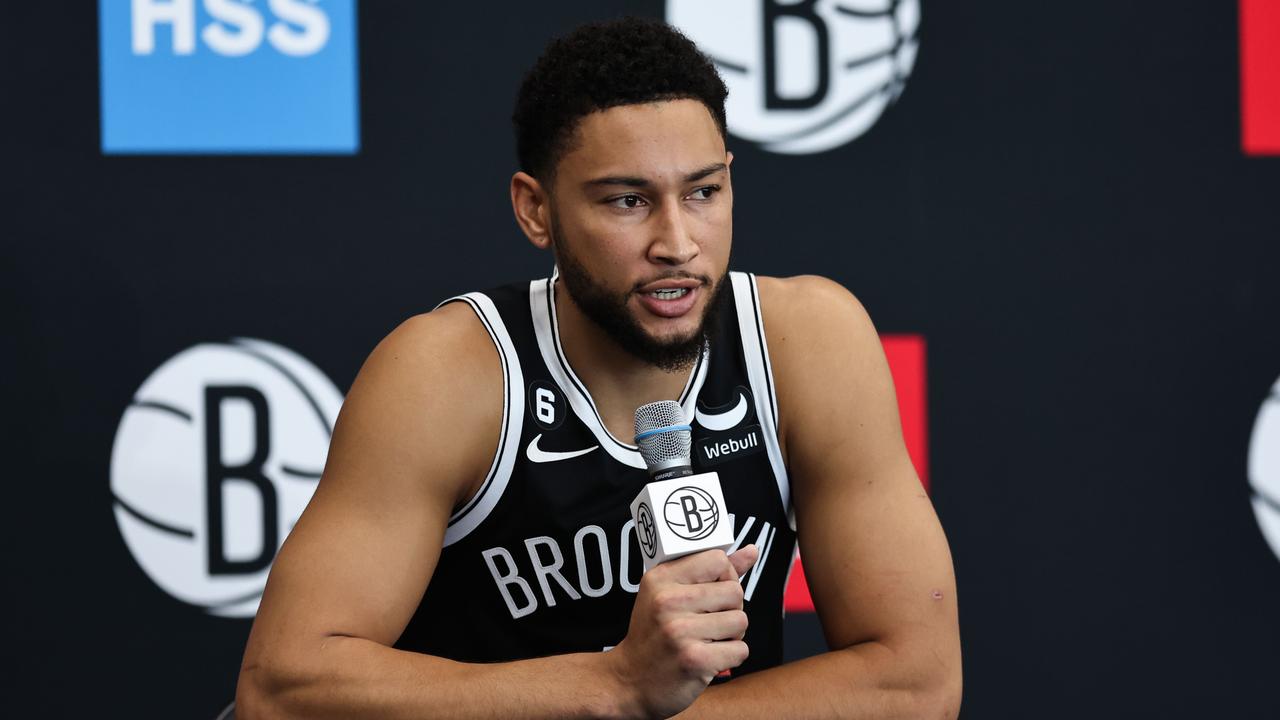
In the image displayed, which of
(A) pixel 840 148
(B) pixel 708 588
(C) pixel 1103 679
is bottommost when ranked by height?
(C) pixel 1103 679

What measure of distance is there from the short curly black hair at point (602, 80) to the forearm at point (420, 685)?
0.48 meters

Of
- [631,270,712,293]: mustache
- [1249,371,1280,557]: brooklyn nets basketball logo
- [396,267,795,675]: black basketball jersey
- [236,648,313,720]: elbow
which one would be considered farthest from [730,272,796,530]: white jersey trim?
[1249,371,1280,557]: brooklyn nets basketball logo

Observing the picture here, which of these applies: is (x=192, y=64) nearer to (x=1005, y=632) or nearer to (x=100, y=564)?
(x=100, y=564)

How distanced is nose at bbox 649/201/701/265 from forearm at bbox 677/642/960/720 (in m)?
0.40

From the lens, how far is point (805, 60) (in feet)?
6.47

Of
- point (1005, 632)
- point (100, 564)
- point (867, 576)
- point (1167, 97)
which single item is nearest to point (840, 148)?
point (1167, 97)

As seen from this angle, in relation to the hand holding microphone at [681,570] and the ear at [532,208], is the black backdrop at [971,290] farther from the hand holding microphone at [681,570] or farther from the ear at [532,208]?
the hand holding microphone at [681,570]

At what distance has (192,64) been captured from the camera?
1.92 meters

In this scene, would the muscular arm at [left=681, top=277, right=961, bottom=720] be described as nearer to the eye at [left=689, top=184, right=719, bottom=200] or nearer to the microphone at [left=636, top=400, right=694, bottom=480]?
the eye at [left=689, top=184, right=719, bottom=200]

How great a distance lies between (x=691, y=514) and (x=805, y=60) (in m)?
1.25

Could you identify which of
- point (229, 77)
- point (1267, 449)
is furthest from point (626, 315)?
point (1267, 449)

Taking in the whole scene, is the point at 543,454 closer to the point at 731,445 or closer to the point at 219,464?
the point at 731,445

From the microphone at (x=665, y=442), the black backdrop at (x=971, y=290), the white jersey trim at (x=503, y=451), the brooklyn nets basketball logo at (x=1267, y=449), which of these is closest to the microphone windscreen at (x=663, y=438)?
the microphone at (x=665, y=442)

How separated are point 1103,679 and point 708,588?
137 cm
